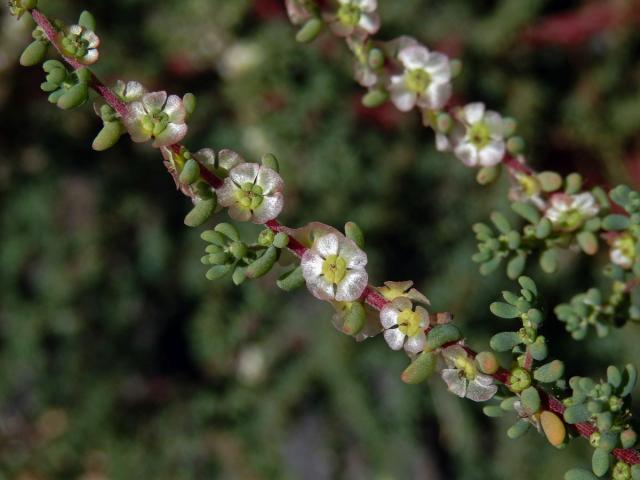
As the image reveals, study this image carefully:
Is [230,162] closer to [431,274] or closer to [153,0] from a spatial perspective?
[431,274]

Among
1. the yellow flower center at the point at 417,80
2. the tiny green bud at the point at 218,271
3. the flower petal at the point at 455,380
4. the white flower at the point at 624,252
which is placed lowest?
the white flower at the point at 624,252

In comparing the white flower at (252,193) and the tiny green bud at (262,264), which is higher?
the white flower at (252,193)

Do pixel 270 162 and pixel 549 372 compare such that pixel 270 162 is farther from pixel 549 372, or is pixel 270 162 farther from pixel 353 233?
pixel 549 372

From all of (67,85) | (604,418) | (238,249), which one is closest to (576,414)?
(604,418)

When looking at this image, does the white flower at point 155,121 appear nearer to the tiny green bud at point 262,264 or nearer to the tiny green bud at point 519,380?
the tiny green bud at point 262,264

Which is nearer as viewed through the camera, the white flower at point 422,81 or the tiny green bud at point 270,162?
the tiny green bud at point 270,162

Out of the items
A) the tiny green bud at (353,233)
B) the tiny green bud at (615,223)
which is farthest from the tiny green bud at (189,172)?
the tiny green bud at (615,223)

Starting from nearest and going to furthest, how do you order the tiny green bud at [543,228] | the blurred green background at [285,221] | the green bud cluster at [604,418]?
the green bud cluster at [604,418]
the tiny green bud at [543,228]
the blurred green background at [285,221]

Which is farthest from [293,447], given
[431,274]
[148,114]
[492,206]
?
[148,114]
